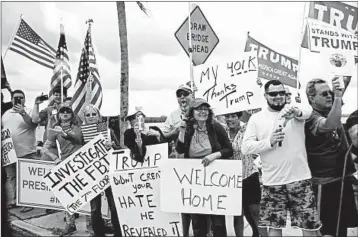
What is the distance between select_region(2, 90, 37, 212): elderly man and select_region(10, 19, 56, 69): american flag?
1.22 feet

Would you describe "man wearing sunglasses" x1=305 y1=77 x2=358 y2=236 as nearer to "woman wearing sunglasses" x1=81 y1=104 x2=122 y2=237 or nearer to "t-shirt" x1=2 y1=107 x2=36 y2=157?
"woman wearing sunglasses" x1=81 y1=104 x2=122 y2=237

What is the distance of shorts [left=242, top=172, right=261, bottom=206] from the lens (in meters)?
4.17

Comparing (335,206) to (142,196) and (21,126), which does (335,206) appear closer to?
(142,196)

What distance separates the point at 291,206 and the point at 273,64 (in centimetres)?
143

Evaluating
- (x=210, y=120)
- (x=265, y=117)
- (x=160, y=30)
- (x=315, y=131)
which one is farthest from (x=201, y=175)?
(x=160, y=30)

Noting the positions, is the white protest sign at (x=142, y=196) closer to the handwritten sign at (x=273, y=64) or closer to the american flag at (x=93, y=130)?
the american flag at (x=93, y=130)

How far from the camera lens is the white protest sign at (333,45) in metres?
4.03

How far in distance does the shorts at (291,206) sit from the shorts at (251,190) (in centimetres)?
40

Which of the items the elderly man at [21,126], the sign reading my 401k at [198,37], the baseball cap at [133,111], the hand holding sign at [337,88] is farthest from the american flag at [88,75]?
the hand holding sign at [337,88]

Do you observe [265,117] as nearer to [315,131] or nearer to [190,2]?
[315,131]

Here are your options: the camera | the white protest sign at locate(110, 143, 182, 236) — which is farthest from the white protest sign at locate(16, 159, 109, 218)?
the camera

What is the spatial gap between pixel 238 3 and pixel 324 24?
80 centimetres

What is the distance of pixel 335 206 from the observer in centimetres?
394

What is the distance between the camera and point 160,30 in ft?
14.8
